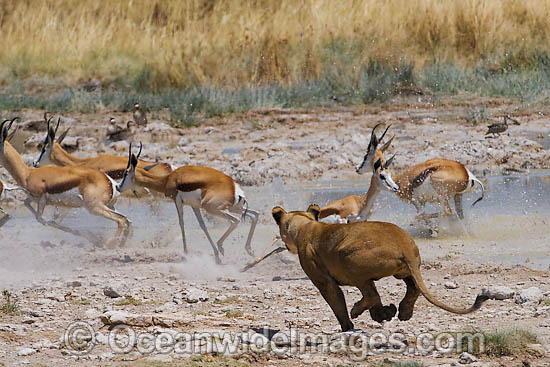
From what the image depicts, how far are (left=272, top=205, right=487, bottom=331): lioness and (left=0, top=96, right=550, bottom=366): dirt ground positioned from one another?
10.8 inches

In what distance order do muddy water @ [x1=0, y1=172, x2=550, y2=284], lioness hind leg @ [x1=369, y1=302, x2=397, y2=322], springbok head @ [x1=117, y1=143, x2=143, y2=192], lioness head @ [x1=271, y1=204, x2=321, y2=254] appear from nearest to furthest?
1. lioness hind leg @ [x1=369, y1=302, x2=397, y2=322]
2. lioness head @ [x1=271, y1=204, x2=321, y2=254]
3. muddy water @ [x1=0, y1=172, x2=550, y2=284]
4. springbok head @ [x1=117, y1=143, x2=143, y2=192]

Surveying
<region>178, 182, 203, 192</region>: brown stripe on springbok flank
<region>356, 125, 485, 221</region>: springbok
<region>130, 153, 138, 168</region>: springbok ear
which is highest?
<region>356, 125, 485, 221</region>: springbok

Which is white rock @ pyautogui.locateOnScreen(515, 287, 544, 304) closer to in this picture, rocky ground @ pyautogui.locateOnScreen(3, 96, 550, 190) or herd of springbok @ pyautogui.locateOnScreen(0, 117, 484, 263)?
herd of springbok @ pyautogui.locateOnScreen(0, 117, 484, 263)

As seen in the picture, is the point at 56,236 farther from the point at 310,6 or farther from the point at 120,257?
the point at 310,6

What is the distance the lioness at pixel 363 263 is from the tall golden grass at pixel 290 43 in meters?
15.2

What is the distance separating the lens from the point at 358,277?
657cm

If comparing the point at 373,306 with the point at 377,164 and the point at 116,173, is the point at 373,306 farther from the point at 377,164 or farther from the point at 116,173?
the point at 116,173

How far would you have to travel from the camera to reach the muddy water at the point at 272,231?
10.8 meters

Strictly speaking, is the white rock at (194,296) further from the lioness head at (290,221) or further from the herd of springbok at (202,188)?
the herd of springbok at (202,188)

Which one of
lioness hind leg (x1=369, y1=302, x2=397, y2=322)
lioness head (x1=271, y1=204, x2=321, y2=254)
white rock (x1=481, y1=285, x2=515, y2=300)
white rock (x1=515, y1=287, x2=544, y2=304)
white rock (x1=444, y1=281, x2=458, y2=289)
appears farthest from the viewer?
white rock (x1=444, y1=281, x2=458, y2=289)

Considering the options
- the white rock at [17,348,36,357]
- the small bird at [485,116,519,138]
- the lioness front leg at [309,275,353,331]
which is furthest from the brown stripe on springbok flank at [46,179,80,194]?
the small bird at [485,116,519,138]

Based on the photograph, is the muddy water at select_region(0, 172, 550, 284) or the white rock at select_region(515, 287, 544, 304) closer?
the white rock at select_region(515, 287, 544, 304)

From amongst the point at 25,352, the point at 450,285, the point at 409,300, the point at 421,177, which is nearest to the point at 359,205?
the point at 421,177

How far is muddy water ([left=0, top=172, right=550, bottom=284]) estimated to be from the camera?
10781 millimetres
